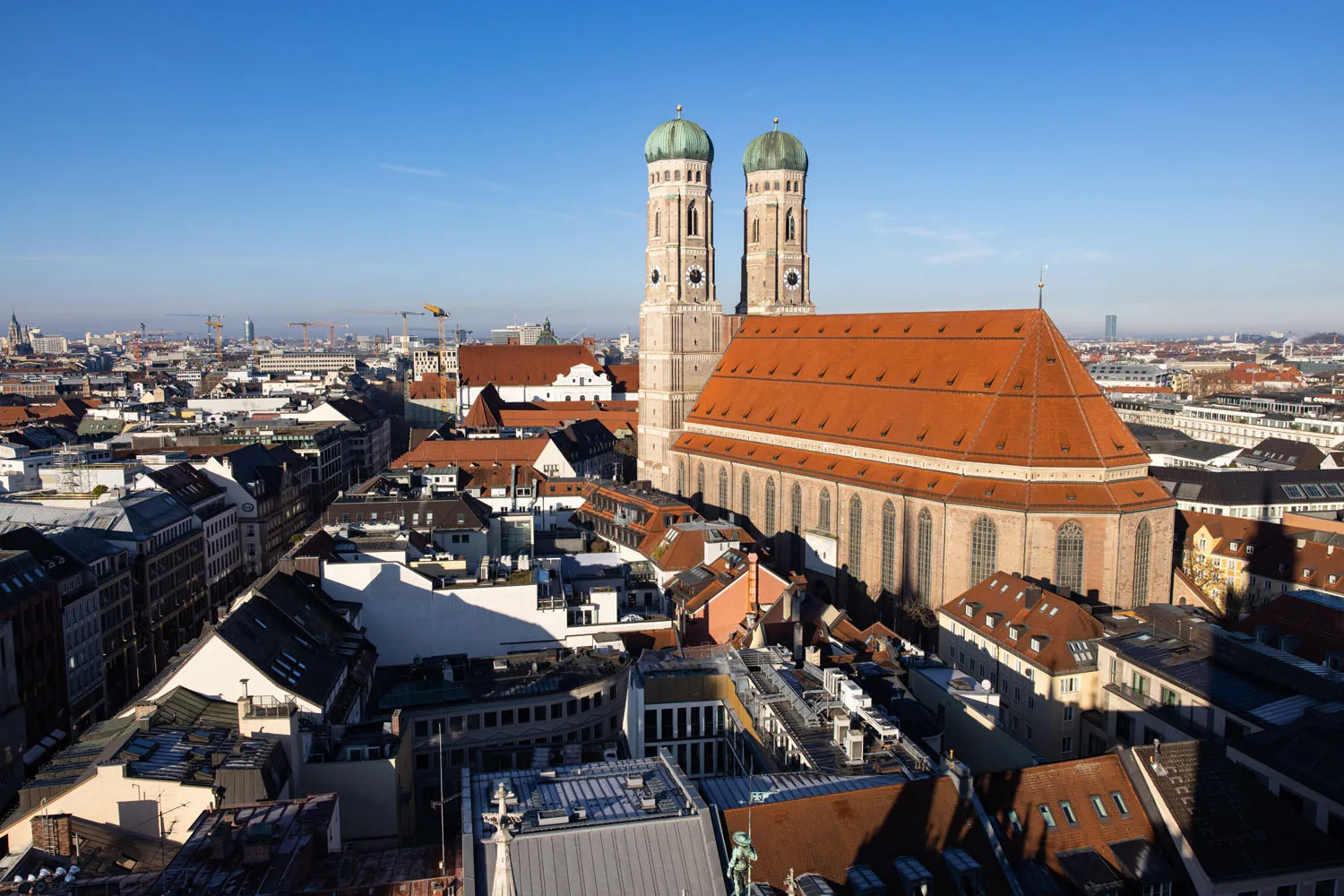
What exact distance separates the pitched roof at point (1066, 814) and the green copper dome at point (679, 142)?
7293cm

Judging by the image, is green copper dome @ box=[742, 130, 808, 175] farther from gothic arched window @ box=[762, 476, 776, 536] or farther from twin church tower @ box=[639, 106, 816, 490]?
gothic arched window @ box=[762, 476, 776, 536]

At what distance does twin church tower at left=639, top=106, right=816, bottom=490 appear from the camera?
92.2 meters

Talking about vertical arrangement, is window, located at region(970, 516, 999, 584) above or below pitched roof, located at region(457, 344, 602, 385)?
below

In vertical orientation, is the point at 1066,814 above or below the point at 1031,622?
above

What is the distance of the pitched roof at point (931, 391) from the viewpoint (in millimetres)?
60656

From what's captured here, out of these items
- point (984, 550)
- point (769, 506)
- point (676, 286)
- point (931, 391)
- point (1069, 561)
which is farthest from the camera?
point (676, 286)

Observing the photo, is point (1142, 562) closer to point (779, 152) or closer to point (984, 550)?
point (984, 550)

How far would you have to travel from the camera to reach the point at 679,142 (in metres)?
91.3

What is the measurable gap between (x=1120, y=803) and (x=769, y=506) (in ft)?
164

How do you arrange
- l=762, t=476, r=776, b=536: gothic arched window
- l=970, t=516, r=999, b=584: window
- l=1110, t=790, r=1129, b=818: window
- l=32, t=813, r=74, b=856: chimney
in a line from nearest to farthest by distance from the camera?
l=32, t=813, r=74, b=856: chimney, l=1110, t=790, r=1129, b=818: window, l=970, t=516, r=999, b=584: window, l=762, t=476, r=776, b=536: gothic arched window

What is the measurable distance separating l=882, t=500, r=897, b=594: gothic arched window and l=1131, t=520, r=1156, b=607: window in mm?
13891

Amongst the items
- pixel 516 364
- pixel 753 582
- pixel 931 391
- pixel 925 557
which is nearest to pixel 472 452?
pixel 931 391

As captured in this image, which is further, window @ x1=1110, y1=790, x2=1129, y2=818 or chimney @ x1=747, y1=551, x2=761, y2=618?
chimney @ x1=747, y1=551, x2=761, y2=618

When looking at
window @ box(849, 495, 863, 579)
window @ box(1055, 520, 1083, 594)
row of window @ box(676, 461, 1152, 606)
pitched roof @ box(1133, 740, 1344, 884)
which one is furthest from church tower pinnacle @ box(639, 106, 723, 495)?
pitched roof @ box(1133, 740, 1344, 884)
